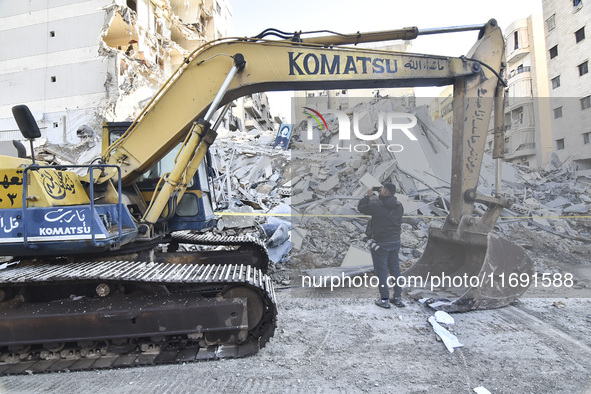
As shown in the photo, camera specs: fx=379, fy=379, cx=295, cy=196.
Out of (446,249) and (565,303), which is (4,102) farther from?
(565,303)

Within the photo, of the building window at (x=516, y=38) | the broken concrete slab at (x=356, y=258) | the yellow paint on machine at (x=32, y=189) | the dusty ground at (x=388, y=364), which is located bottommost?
A: the dusty ground at (x=388, y=364)

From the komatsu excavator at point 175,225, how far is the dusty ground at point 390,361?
0.20m

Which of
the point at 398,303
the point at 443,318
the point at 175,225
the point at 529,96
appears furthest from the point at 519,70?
the point at 175,225

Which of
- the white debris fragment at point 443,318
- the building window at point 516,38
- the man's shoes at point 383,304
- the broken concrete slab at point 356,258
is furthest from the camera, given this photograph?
the building window at point 516,38

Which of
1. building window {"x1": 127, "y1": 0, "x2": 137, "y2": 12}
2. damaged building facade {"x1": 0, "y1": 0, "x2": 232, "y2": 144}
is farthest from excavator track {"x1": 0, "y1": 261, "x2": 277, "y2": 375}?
building window {"x1": 127, "y1": 0, "x2": 137, "y2": 12}

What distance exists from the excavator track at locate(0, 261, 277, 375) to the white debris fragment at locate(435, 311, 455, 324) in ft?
6.50

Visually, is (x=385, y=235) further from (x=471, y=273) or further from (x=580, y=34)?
(x=580, y=34)

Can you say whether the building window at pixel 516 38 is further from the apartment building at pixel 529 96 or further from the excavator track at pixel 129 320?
the excavator track at pixel 129 320

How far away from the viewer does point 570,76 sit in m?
25.8

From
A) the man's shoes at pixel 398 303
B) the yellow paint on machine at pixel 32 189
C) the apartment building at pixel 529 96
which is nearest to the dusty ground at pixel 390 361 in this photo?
the man's shoes at pixel 398 303

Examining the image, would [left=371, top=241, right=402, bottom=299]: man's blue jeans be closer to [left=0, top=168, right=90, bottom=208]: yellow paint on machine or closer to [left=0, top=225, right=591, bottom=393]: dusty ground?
[left=0, top=225, right=591, bottom=393]: dusty ground

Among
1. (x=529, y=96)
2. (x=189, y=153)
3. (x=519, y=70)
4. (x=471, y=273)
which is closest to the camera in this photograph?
(x=189, y=153)

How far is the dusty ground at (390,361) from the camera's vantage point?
3.05 meters

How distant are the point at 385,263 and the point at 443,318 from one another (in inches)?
42.0
